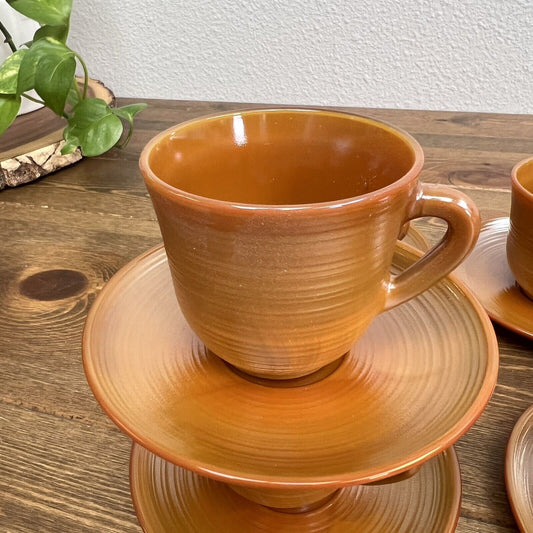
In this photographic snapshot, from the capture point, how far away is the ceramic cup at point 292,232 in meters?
0.26

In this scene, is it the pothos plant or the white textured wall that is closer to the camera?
the pothos plant

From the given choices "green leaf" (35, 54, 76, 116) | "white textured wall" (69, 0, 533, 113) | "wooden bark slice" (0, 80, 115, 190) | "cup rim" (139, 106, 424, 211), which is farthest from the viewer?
"white textured wall" (69, 0, 533, 113)

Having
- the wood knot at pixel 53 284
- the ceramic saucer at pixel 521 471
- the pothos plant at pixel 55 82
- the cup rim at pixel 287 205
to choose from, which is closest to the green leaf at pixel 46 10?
the pothos plant at pixel 55 82

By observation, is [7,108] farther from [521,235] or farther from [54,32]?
[521,235]

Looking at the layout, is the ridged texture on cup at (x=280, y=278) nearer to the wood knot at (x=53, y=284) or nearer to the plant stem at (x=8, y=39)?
the wood knot at (x=53, y=284)

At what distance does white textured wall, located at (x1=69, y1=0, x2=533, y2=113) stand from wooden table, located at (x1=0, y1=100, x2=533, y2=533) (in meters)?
0.54

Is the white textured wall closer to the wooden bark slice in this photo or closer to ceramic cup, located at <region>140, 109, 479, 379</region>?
the wooden bark slice

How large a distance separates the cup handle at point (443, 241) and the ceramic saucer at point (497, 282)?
161 mm

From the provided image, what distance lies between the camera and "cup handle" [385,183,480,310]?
0.29 meters

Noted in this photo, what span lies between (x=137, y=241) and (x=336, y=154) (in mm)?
297

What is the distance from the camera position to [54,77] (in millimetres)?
606

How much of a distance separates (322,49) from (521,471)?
1259 millimetres

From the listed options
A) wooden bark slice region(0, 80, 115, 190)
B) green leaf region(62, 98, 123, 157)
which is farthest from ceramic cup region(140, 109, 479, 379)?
wooden bark slice region(0, 80, 115, 190)

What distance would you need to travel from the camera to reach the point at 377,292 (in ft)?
1.01
